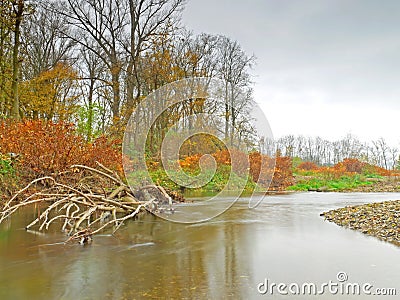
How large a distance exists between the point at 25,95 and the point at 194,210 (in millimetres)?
11552

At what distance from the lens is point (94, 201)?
23.0ft

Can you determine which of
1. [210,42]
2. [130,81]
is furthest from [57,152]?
[210,42]

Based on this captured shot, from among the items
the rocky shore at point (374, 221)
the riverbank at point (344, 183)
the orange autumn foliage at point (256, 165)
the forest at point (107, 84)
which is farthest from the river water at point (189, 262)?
the riverbank at point (344, 183)

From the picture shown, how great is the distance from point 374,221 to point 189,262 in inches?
147

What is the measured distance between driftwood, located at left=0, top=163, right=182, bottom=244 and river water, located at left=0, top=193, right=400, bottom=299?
462 mm

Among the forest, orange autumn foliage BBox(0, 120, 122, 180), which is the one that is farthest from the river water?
the forest

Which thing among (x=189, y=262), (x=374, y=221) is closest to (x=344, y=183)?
(x=374, y=221)

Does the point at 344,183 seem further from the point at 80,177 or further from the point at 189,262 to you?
the point at 189,262

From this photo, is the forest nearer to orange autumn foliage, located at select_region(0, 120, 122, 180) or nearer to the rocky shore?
orange autumn foliage, located at select_region(0, 120, 122, 180)

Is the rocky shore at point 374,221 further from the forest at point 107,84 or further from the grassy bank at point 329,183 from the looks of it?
the grassy bank at point 329,183

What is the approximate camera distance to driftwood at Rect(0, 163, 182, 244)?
612cm

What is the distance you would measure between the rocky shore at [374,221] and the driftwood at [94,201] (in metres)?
3.49

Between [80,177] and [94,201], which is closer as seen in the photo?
[94,201]

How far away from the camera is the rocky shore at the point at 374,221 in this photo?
5348mm
